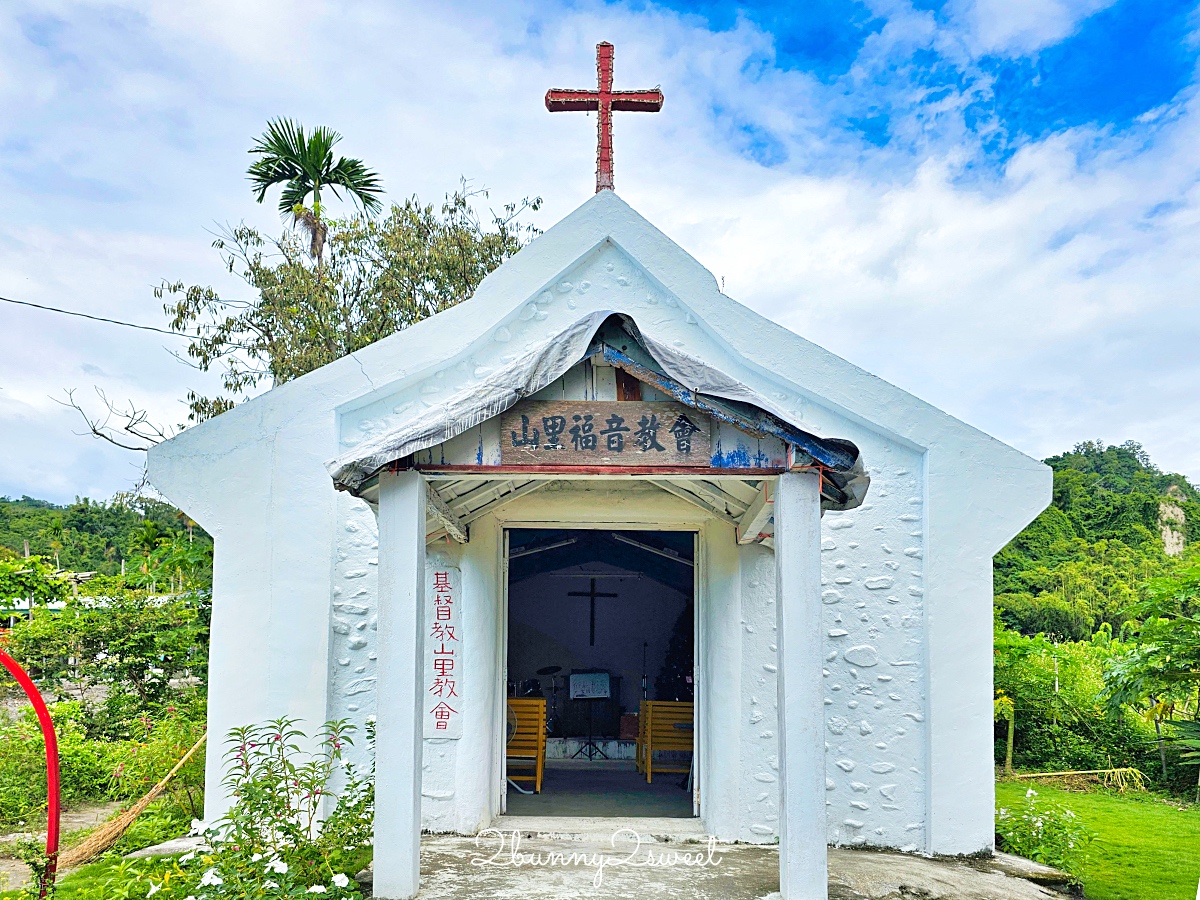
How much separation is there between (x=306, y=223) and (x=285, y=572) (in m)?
12.9

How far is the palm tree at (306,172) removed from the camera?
1850 cm

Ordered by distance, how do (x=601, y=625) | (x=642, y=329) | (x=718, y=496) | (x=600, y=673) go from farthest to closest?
(x=601, y=625) → (x=600, y=673) → (x=642, y=329) → (x=718, y=496)

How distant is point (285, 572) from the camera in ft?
24.8

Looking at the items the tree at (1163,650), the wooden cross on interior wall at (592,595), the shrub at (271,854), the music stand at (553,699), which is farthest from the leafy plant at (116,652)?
the tree at (1163,650)

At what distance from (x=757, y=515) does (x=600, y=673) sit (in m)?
8.01

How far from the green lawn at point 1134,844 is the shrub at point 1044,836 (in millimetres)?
237

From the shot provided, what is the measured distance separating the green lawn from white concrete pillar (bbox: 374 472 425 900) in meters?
4.88

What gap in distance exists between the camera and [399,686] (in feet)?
17.4

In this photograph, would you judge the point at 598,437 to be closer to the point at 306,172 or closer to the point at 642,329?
the point at 642,329

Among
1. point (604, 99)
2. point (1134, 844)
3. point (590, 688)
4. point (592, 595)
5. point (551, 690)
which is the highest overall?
point (604, 99)

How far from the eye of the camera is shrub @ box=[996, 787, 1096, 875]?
743cm

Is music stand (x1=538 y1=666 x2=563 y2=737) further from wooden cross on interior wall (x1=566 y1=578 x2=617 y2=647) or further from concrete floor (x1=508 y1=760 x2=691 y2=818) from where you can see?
concrete floor (x1=508 y1=760 x2=691 y2=818)

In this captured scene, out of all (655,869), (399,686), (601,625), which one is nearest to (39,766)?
(399,686)

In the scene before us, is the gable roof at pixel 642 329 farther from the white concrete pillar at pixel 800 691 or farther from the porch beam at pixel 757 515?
the white concrete pillar at pixel 800 691
